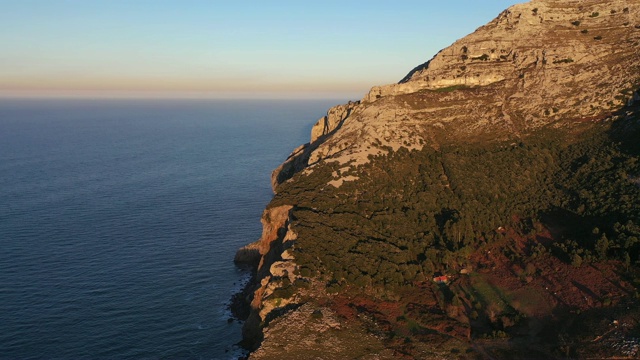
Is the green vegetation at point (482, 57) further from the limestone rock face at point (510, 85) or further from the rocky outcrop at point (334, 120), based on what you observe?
the rocky outcrop at point (334, 120)

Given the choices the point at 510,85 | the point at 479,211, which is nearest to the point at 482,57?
the point at 510,85

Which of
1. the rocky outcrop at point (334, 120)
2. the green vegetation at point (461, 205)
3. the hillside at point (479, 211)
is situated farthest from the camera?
the rocky outcrop at point (334, 120)

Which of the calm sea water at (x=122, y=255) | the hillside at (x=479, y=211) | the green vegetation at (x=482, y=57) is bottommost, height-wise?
the calm sea water at (x=122, y=255)

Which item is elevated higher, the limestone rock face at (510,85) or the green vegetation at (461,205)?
the limestone rock face at (510,85)

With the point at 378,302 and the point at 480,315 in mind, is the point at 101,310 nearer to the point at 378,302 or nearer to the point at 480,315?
the point at 378,302

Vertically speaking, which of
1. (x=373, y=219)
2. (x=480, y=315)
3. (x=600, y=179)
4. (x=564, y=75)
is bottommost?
(x=480, y=315)

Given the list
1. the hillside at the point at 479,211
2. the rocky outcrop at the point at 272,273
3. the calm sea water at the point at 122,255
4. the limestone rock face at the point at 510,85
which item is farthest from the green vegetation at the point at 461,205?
the calm sea water at the point at 122,255

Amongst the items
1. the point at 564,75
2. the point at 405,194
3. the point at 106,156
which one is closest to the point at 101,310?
the point at 405,194
